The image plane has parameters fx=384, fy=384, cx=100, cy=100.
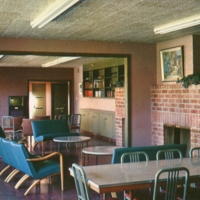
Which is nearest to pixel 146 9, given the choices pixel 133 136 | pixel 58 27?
pixel 58 27

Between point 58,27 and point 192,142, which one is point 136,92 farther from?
point 58,27

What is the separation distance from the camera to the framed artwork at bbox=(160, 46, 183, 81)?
28.1ft

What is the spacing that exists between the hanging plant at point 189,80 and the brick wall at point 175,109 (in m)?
0.09

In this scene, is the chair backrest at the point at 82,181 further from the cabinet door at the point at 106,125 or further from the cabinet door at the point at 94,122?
the cabinet door at the point at 94,122

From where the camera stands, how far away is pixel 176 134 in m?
8.84

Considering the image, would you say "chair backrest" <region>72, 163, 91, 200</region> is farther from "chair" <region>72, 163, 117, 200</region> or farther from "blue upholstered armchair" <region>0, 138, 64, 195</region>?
"blue upholstered armchair" <region>0, 138, 64, 195</region>

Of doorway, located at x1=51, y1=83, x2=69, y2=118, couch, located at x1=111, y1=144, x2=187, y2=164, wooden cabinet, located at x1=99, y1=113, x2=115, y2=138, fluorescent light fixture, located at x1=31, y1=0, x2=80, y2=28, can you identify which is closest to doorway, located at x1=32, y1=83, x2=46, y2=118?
doorway, located at x1=51, y1=83, x2=69, y2=118

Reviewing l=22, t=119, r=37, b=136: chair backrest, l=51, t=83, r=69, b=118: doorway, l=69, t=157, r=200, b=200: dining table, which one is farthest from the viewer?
l=51, t=83, r=69, b=118: doorway

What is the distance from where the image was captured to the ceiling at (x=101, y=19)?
5.52m

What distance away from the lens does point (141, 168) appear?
4297 millimetres

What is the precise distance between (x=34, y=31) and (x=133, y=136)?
3496 mm

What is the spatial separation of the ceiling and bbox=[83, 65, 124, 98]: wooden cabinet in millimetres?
3810

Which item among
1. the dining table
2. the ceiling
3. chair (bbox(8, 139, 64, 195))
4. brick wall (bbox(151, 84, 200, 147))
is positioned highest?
the ceiling

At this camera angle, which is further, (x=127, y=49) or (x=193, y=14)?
(x=127, y=49)
